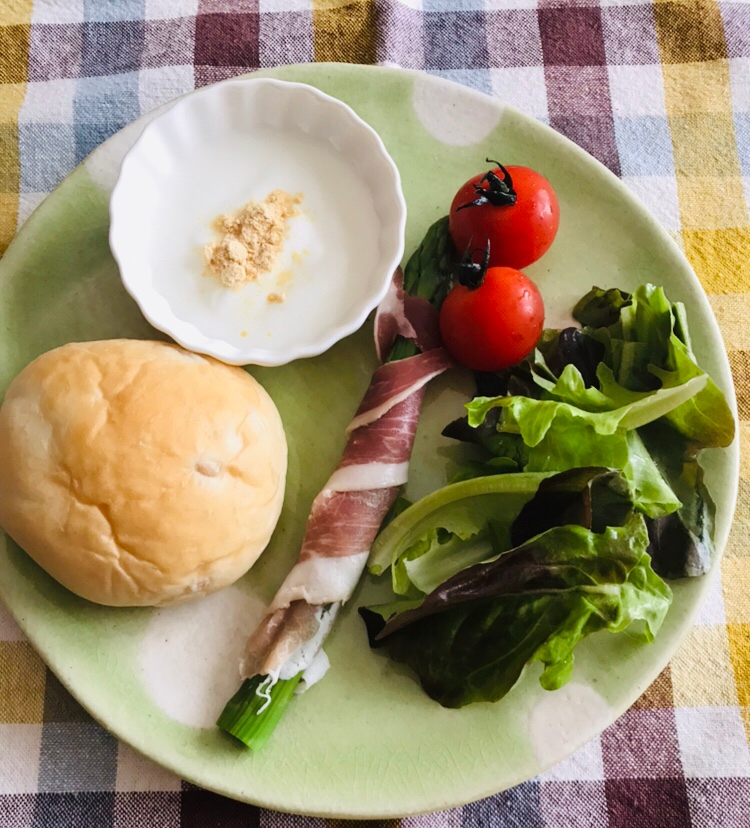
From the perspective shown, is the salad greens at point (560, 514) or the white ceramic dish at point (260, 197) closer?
the salad greens at point (560, 514)

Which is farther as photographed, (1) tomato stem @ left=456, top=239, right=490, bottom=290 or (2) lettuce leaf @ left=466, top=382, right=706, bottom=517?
(1) tomato stem @ left=456, top=239, right=490, bottom=290

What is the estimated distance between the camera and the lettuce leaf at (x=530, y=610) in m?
1.70

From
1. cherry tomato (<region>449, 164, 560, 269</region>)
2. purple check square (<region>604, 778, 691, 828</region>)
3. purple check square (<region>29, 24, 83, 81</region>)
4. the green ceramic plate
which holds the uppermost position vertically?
purple check square (<region>29, 24, 83, 81</region>)

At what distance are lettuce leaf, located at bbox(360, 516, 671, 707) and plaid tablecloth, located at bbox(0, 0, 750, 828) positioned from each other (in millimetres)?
499

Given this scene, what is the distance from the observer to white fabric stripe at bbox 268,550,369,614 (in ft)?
6.08

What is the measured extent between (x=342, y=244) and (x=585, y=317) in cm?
66

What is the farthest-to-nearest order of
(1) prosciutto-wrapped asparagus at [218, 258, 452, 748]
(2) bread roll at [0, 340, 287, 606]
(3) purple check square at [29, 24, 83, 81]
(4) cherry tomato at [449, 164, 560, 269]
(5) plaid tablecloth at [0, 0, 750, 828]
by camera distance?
1. (3) purple check square at [29, 24, 83, 81]
2. (5) plaid tablecloth at [0, 0, 750, 828]
3. (4) cherry tomato at [449, 164, 560, 269]
4. (1) prosciutto-wrapped asparagus at [218, 258, 452, 748]
5. (2) bread roll at [0, 340, 287, 606]

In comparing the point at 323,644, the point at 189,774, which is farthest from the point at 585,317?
the point at 189,774

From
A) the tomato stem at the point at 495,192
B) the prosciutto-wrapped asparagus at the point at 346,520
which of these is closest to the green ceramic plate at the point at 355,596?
the prosciutto-wrapped asparagus at the point at 346,520

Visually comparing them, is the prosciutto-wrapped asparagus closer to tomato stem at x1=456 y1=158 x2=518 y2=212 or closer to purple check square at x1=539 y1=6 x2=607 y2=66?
tomato stem at x1=456 y1=158 x2=518 y2=212

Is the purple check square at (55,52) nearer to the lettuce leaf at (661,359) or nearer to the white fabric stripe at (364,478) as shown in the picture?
the white fabric stripe at (364,478)

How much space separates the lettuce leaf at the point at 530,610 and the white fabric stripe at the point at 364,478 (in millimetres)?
288

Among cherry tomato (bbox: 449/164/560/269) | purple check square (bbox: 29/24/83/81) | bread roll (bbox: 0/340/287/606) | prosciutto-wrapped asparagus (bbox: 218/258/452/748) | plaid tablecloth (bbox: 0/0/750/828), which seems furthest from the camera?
purple check square (bbox: 29/24/83/81)

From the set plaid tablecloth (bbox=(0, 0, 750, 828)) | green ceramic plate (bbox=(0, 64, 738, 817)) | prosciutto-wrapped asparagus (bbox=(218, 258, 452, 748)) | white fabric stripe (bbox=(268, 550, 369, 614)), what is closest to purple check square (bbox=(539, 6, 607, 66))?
plaid tablecloth (bbox=(0, 0, 750, 828))
